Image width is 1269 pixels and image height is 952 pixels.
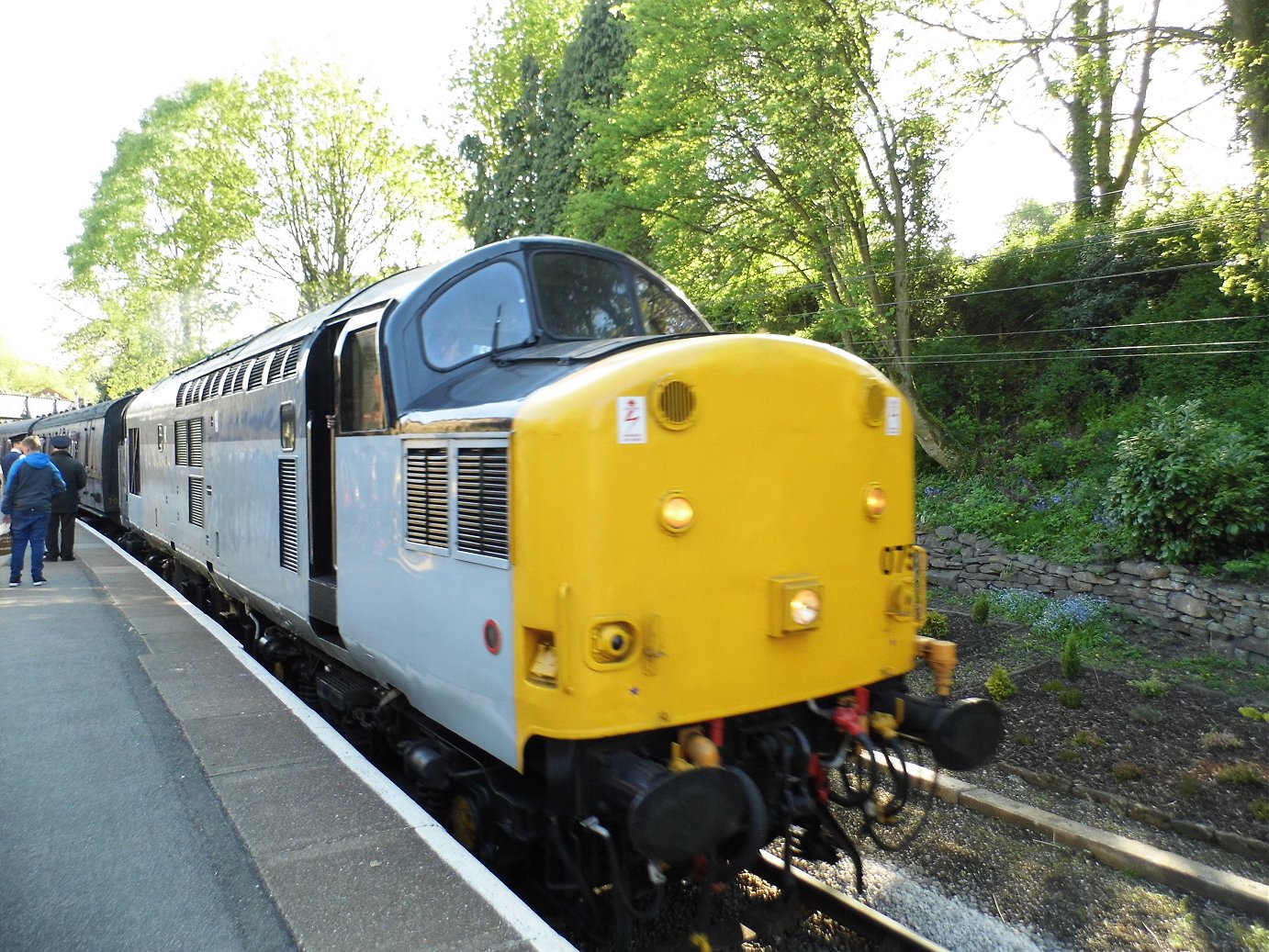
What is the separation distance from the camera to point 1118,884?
4.56 metres

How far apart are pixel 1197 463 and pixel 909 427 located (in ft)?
22.8

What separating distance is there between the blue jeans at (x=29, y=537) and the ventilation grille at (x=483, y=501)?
9.60 metres

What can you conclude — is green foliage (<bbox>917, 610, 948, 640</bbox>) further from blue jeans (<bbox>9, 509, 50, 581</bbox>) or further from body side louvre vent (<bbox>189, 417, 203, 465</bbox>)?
blue jeans (<bbox>9, 509, 50, 581</bbox>)

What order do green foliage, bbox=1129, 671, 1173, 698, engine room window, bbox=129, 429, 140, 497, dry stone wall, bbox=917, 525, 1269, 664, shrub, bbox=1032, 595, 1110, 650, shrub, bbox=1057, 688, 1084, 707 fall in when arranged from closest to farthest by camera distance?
1. shrub, bbox=1057, 688, 1084, 707
2. green foliage, bbox=1129, 671, 1173, 698
3. dry stone wall, bbox=917, 525, 1269, 664
4. shrub, bbox=1032, 595, 1110, 650
5. engine room window, bbox=129, 429, 140, 497

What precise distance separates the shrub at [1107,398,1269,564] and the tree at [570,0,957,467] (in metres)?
5.03

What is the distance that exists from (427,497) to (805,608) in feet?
5.61

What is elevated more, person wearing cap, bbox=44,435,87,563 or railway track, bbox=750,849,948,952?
person wearing cap, bbox=44,435,87,563

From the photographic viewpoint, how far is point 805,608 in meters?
3.68

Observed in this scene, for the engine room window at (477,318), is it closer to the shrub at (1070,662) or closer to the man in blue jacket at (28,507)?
the shrub at (1070,662)

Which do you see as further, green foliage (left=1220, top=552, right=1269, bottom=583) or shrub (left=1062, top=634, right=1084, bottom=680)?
green foliage (left=1220, top=552, right=1269, bottom=583)

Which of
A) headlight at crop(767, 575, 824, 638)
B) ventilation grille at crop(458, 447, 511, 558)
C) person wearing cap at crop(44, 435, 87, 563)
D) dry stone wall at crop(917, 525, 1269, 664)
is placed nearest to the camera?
ventilation grille at crop(458, 447, 511, 558)

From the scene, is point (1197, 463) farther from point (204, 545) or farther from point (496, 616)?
point (204, 545)

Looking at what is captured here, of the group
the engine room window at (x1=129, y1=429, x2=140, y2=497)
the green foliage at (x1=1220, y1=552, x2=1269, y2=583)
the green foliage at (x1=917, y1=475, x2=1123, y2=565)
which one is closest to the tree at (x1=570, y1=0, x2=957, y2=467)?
the green foliage at (x1=917, y1=475, x2=1123, y2=565)

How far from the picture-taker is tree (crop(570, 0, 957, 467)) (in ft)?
46.3
